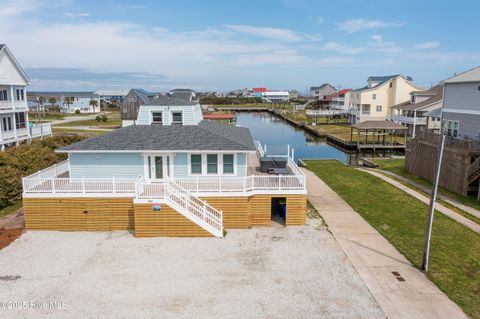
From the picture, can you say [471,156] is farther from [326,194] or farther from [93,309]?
[93,309]

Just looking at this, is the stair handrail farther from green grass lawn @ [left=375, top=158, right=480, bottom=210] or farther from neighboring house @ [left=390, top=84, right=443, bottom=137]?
neighboring house @ [left=390, top=84, right=443, bottom=137]

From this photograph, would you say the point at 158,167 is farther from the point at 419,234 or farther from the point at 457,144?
the point at 457,144

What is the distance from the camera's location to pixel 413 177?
2959 cm

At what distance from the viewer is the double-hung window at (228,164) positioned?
19.0m

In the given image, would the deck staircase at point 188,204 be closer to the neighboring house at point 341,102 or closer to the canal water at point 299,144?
the canal water at point 299,144

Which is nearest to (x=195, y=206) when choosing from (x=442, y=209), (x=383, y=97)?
(x=442, y=209)

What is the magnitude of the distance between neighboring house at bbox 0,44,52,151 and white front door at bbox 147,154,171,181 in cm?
2016

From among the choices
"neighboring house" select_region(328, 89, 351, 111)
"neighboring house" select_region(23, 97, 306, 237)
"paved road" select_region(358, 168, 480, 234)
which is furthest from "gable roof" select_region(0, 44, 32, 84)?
"neighboring house" select_region(328, 89, 351, 111)

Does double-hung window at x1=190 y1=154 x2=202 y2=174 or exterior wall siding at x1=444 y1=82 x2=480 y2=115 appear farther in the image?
exterior wall siding at x1=444 y1=82 x2=480 y2=115

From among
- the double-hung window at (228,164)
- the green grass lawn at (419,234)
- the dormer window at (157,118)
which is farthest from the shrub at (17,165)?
the green grass lawn at (419,234)

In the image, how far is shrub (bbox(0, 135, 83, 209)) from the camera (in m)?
20.6

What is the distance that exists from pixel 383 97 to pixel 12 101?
59.9 metres

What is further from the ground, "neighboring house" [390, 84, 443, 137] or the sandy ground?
"neighboring house" [390, 84, 443, 137]

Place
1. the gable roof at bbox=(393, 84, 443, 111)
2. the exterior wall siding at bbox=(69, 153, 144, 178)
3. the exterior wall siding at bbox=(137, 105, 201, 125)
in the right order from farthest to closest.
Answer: the gable roof at bbox=(393, 84, 443, 111)
the exterior wall siding at bbox=(137, 105, 201, 125)
the exterior wall siding at bbox=(69, 153, 144, 178)
